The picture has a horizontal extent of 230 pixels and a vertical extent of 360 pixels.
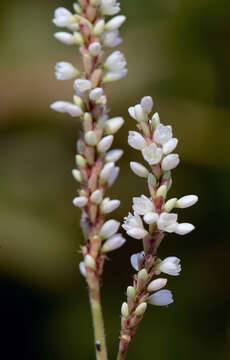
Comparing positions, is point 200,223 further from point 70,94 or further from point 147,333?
point 70,94

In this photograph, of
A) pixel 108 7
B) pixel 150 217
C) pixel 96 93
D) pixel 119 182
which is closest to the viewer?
pixel 150 217

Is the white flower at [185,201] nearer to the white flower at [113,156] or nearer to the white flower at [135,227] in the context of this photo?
the white flower at [135,227]

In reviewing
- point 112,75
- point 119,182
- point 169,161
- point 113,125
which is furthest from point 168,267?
point 119,182

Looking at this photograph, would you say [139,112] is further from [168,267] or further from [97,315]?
[97,315]

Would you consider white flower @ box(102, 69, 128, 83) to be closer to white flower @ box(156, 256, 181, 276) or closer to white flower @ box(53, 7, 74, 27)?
white flower @ box(53, 7, 74, 27)

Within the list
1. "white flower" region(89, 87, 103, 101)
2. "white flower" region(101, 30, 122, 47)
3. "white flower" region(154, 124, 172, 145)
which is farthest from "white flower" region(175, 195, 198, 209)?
"white flower" region(101, 30, 122, 47)

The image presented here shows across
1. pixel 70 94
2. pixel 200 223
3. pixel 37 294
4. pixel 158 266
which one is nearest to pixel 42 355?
pixel 37 294

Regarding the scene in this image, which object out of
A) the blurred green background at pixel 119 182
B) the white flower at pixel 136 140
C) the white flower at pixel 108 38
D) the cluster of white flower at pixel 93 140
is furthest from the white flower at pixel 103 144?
the blurred green background at pixel 119 182
